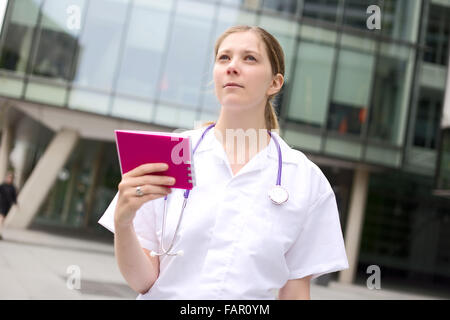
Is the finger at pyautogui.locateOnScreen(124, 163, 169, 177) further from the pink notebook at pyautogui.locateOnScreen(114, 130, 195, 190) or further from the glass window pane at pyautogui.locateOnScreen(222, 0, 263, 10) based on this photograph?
the glass window pane at pyautogui.locateOnScreen(222, 0, 263, 10)

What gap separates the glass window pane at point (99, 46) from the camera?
16297mm

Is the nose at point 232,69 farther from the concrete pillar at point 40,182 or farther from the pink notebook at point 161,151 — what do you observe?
the concrete pillar at point 40,182

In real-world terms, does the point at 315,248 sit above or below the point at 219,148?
below

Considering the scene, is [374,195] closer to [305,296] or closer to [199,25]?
[199,25]

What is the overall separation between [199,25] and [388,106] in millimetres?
6845

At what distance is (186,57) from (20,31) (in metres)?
5.07

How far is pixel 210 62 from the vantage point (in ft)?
50.7

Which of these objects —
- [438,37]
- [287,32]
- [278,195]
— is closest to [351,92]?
[287,32]

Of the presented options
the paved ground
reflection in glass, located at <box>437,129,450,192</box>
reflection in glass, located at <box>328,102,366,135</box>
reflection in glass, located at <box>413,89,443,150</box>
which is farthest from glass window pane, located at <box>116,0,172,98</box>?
reflection in glass, located at <box>413,89,443,150</box>

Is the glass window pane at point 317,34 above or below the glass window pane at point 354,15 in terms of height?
below

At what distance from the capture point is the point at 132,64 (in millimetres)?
16422

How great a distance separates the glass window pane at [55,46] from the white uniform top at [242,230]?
15.5 metres

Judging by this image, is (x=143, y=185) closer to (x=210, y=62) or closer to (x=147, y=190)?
(x=147, y=190)

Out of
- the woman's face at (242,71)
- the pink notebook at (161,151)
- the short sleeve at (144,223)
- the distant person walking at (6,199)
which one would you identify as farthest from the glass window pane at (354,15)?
the pink notebook at (161,151)
